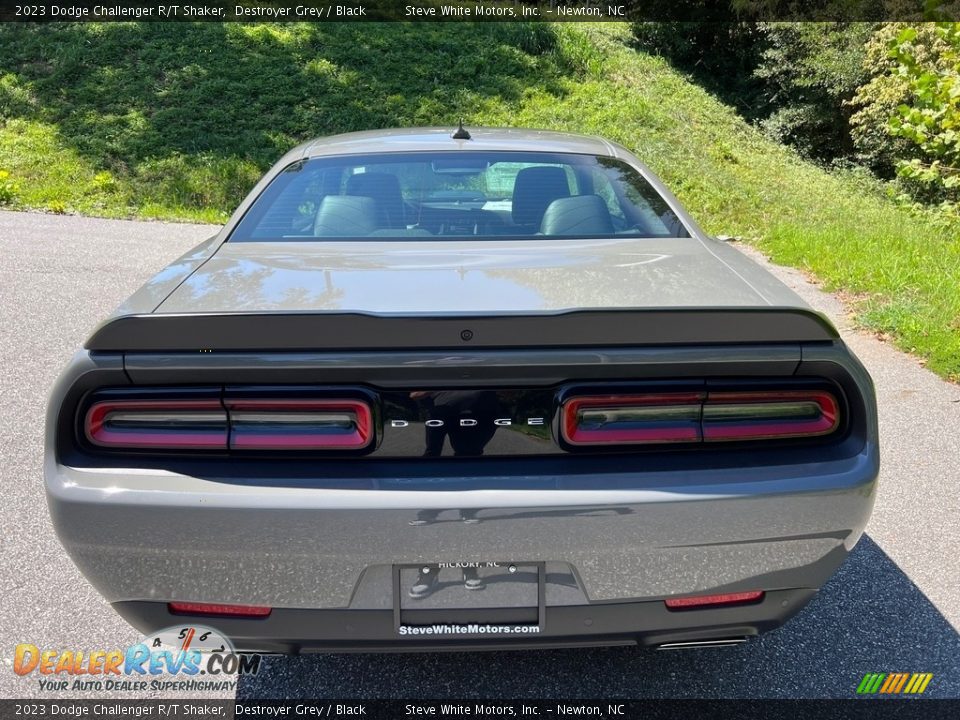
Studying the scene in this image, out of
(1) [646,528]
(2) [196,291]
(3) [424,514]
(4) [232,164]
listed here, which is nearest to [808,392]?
(1) [646,528]

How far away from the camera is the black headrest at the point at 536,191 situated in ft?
9.99

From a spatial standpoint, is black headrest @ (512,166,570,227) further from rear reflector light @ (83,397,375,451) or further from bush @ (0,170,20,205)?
bush @ (0,170,20,205)

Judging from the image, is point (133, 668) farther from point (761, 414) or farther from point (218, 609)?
point (761, 414)

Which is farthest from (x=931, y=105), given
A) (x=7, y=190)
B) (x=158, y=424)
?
(x=7, y=190)

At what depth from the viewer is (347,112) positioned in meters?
17.6

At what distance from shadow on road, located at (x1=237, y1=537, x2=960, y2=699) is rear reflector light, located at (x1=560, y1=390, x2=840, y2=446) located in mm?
905

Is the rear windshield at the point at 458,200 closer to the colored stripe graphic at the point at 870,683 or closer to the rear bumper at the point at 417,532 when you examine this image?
the rear bumper at the point at 417,532

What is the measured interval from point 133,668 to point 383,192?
180 centimetres

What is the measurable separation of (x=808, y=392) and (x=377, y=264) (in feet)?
3.91

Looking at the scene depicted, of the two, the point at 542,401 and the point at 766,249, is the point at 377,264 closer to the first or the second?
the point at 542,401

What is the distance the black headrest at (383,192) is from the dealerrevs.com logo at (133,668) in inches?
60.2

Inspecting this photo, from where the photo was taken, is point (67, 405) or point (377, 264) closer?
point (67, 405)

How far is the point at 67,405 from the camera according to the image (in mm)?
1969

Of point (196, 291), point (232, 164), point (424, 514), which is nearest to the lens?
point (424, 514)
